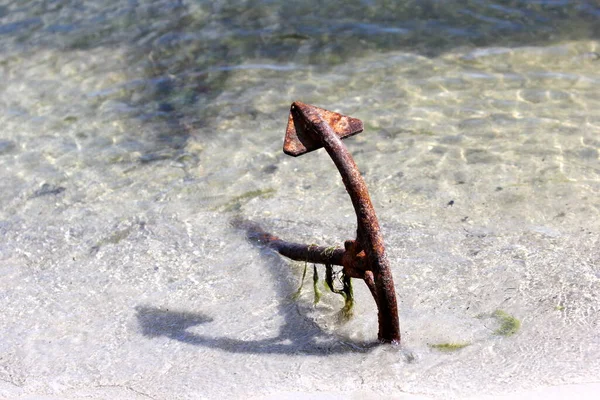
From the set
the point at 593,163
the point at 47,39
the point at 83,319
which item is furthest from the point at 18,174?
the point at 593,163

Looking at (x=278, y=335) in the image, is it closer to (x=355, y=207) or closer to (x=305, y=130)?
(x=355, y=207)

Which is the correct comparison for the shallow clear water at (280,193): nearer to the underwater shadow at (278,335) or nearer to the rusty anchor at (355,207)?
the underwater shadow at (278,335)

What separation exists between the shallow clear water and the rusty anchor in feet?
0.84

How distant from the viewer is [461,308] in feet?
10.7

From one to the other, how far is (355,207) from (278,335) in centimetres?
76

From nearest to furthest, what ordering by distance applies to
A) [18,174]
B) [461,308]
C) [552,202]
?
[461,308] < [552,202] < [18,174]

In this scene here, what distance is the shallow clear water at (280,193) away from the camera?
9.83 feet

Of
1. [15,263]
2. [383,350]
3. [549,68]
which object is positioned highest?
[383,350]

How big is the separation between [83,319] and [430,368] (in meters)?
1.61

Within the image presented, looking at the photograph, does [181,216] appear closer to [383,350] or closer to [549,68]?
[383,350]

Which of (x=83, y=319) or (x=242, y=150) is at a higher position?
(x=83, y=319)

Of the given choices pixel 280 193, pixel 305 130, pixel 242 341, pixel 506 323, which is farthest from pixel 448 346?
pixel 280 193

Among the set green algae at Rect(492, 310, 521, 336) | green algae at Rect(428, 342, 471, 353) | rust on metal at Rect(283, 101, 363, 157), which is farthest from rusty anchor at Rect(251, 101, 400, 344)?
green algae at Rect(492, 310, 521, 336)

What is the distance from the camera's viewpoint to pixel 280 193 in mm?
4613
